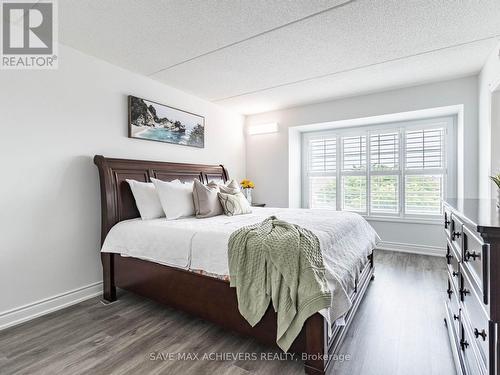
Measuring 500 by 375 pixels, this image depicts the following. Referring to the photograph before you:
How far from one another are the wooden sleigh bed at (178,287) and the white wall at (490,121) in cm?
156

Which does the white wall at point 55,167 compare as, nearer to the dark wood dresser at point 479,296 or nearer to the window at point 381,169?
the dark wood dresser at point 479,296

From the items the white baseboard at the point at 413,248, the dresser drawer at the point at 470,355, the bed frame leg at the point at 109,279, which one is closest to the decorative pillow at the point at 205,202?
the bed frame leg at the point at 109,279

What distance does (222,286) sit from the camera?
6.08 ft

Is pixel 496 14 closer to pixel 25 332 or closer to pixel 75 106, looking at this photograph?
pixel 75 106

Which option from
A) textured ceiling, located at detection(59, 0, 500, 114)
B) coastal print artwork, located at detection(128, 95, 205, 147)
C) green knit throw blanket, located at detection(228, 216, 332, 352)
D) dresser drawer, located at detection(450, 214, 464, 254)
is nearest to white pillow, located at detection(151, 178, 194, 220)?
coastal print artwork, located at detection(128, 95, 205, 147)

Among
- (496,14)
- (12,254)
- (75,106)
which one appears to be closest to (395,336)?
(496,14)

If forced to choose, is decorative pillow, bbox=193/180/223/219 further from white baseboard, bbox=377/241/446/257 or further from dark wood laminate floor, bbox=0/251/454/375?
white baseboard, bbox=377/241/446/257

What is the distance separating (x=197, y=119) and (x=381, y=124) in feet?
10.0

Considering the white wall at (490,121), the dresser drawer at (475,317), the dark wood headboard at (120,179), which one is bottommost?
the dresser drawer at (475,317)

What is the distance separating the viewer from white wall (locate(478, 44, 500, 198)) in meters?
2.65

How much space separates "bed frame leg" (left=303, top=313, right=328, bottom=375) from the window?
3487mm

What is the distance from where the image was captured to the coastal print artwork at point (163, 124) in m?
3.13

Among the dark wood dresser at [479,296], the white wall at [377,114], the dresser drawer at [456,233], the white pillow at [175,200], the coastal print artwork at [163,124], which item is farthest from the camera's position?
the white wall at [377,114]

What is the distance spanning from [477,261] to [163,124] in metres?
3.36
